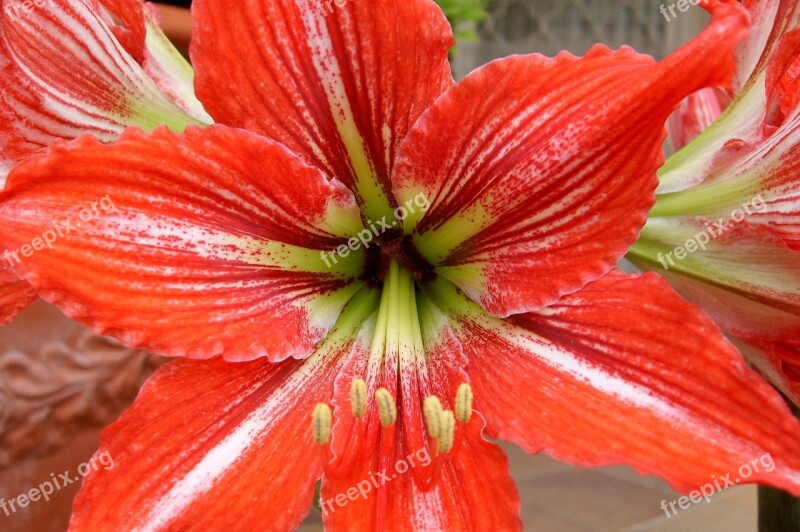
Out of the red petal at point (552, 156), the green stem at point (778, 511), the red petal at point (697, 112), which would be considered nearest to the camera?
the red petal at point (552, 156)

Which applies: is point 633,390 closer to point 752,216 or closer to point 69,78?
point 752,216

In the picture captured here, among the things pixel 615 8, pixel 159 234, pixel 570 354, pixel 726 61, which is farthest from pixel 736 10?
pixel 615 8

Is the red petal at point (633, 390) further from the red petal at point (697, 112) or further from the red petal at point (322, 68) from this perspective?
the red petal at point (697, 112)

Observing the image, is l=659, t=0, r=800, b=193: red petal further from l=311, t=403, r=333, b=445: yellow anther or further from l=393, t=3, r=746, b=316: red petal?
l=311, t=403, r=333, b=445: yellow anther

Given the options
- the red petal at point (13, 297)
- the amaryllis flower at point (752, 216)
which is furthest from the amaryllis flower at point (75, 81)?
the amaryllis flower at point (752, 216)

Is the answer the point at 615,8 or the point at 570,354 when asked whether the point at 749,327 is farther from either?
the point at 615,8

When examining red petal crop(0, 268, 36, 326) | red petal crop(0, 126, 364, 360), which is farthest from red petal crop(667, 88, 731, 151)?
red petal crop(0, 268, 36, 326)
